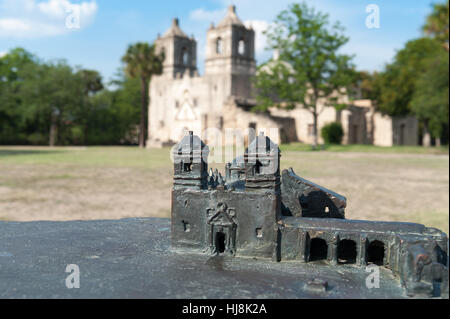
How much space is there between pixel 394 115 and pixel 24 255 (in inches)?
1868

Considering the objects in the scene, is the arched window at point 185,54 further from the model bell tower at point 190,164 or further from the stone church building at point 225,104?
the model bell tower at point 190,164

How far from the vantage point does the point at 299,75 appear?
38.3 meters

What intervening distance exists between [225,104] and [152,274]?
157 ft

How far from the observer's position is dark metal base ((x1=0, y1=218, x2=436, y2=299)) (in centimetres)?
254

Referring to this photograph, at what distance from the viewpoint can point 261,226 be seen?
3.16 metres

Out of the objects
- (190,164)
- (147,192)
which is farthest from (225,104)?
(190,164)

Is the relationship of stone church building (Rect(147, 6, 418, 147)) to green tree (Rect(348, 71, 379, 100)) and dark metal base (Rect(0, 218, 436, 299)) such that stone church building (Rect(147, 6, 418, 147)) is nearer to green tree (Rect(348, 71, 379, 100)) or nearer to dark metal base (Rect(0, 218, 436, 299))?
green tree (Rect(348, 71, 379, 100))

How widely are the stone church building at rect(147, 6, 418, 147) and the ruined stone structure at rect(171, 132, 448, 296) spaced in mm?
40104

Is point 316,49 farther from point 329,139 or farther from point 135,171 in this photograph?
point 135,171

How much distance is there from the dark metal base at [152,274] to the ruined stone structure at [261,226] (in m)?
0.09

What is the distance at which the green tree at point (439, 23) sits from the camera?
38.6m

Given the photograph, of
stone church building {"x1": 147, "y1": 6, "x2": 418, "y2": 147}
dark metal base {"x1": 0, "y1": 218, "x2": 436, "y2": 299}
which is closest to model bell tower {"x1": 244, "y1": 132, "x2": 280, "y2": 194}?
dark metal base {"x1": 0, "y1": 218, "x2": 436, "y2": 299}
